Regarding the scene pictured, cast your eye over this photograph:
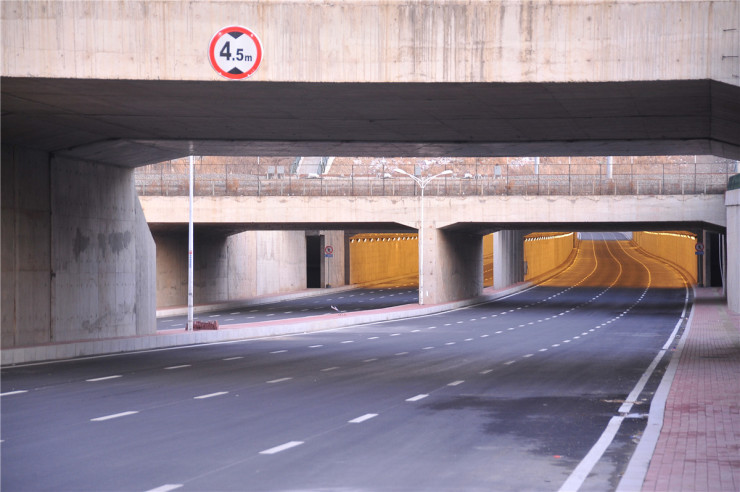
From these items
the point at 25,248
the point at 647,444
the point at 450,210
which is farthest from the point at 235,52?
the point at 450,210

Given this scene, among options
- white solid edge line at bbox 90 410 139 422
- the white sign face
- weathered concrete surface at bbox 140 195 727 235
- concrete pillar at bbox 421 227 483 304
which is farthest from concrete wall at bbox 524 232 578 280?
white solid edge line at bbox 90 410 139 422

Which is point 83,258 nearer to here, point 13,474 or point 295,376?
point 295,376

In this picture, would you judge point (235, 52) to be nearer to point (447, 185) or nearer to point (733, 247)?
point (733, 247)

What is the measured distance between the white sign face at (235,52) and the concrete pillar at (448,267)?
41.7 metres

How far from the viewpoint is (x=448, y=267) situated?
61312 mm

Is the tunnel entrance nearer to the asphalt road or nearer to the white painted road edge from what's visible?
the asphalt road

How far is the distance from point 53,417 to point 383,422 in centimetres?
489

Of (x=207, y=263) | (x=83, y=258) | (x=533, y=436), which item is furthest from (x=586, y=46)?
(x=207, y=263)

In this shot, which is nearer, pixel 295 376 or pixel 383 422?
pixel 383 422

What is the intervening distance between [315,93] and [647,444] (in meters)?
8.85

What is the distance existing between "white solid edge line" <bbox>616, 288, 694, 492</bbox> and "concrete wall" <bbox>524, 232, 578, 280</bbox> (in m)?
82.9

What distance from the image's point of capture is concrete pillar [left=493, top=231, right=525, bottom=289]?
259 ft

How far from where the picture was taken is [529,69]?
1650 centimetres

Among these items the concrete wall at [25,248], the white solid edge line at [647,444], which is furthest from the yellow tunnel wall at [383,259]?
the white solid edge line at [647,444]
